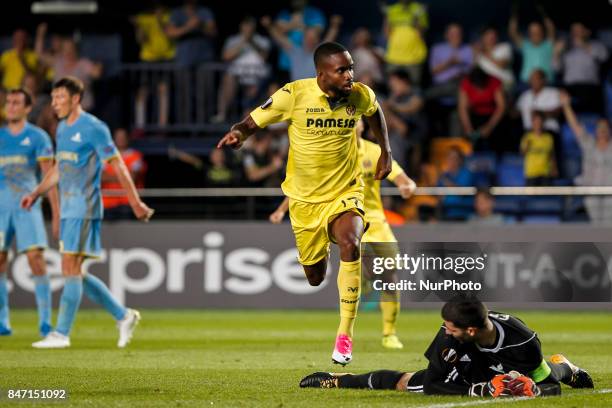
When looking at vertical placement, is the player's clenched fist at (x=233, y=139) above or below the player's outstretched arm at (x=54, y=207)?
above

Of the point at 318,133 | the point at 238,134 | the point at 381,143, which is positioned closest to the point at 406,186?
the point at 381,143

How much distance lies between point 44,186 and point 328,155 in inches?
148

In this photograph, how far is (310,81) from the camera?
30.2 ft

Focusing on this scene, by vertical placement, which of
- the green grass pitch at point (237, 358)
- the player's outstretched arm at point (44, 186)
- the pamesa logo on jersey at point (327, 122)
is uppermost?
the pamesa logo on jersey at point (327, 122)

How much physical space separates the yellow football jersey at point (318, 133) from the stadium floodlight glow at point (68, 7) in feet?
40.6

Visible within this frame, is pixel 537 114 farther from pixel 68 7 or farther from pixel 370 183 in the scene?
pixel 68 7

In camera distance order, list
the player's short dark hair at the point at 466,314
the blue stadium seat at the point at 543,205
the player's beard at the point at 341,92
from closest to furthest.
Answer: the player's short dark hair at the point at 466,314 → the player's beard at the point at 341,92 → the blue stadium seat at the point at 543,205

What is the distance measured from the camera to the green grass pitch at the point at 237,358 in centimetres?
783

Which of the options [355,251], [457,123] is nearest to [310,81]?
[355,251]

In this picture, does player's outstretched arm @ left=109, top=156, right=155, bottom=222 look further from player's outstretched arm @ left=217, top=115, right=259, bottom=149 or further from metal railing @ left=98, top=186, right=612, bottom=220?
metal railing @ left=98, top=186, right=612, bottom=220

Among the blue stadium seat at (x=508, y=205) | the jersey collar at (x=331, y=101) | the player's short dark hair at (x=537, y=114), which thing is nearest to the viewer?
the jersey collar at (x=331, y=101)

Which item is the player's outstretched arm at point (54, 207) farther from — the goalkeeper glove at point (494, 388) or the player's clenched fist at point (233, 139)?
the goalkeeper glove at point (494, 388)

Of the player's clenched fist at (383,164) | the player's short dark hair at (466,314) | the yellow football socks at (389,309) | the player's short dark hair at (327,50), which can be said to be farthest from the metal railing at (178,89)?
the player's short dark hair at (466,314)

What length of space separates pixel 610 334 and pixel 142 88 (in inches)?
392
